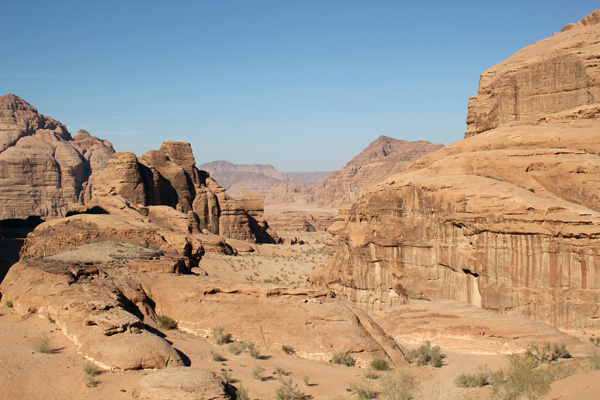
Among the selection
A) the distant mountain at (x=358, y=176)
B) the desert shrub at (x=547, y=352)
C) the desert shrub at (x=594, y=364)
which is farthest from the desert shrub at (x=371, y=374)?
the distant mountain at (x=358, y=176)

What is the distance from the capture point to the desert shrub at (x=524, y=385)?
Answer: 1047 cm

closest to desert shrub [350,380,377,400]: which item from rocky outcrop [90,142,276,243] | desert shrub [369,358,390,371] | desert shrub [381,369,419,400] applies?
desert shrub [381,369,419,400]

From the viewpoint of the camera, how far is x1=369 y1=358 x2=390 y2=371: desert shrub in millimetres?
13547

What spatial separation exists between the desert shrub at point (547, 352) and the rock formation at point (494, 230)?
322cm

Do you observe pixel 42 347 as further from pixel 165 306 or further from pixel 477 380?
pixel 477 380

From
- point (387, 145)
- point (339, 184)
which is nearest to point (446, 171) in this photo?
point (339, 184)

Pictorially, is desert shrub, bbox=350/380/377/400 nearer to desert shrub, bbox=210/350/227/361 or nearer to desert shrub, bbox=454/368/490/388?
desert shrub, bbox=454/368/490/388

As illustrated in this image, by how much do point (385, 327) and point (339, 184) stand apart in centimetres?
13253

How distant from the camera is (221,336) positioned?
45.4 ft

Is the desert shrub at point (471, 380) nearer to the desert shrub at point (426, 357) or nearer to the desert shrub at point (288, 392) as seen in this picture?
the desert shrub at point (426, 357)

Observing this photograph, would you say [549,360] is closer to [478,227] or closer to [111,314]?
[478,227]

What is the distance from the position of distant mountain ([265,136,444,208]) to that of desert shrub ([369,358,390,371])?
327 ft

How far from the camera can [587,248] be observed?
18.3m

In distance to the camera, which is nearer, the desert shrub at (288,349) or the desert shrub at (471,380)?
the desert shrub at (471,380)
